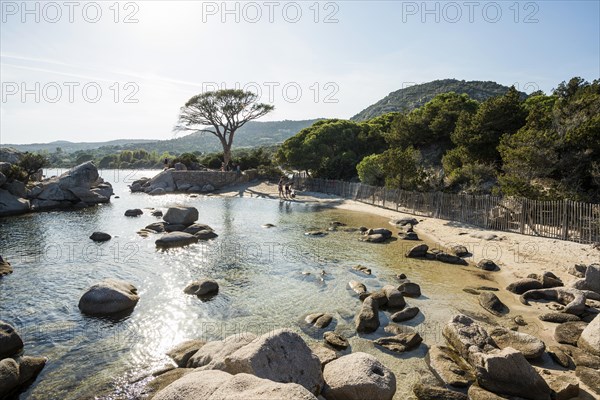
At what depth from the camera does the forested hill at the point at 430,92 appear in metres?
120

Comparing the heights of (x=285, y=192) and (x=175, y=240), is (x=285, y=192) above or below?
above

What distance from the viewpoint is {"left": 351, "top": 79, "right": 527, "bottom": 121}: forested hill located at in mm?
120019

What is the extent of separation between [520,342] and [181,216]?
23015mm

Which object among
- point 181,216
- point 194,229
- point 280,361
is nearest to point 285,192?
point 181,216

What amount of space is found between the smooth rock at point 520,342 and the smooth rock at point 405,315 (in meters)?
2.35

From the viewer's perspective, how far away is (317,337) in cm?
1065

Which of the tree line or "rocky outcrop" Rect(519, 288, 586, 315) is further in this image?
the tree line

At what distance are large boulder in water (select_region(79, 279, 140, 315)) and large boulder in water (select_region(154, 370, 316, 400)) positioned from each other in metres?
8.34

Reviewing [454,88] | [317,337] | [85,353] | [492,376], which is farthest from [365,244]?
[454,88]

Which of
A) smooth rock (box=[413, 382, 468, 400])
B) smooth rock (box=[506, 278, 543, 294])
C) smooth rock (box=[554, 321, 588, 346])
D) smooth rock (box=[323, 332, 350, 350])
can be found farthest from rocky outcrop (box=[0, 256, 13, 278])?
smooth rock (box=[506, 278, 543, 294])

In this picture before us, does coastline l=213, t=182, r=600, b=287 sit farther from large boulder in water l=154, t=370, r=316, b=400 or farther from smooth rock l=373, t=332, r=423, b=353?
large boulder in water l=154, t=370, r=316, b=400

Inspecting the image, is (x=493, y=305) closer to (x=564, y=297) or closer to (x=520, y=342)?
(x=564, y=297)

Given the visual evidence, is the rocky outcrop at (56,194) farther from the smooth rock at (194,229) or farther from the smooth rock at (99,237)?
the smooth rock at (194,229)

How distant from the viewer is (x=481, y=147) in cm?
3500
